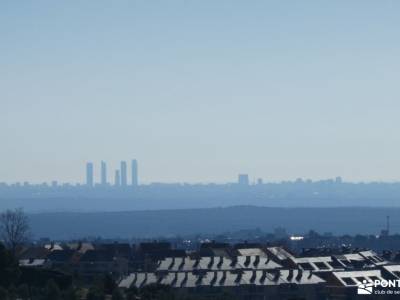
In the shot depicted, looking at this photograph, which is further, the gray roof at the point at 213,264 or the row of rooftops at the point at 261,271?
the gray roof at the point at 213,264

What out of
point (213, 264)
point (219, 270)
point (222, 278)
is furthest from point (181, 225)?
point (222, 278)

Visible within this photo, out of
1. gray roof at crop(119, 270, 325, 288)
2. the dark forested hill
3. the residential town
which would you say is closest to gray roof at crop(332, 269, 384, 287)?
the residential town

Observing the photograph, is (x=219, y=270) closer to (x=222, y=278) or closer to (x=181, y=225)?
(x=222, y=278)

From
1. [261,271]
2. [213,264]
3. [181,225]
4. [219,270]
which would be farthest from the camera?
[181,225]

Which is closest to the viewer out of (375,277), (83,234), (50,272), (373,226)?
(50,272)

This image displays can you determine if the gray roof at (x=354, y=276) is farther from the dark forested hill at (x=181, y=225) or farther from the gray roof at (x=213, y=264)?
the dark forested hill at (x=181, y=225)

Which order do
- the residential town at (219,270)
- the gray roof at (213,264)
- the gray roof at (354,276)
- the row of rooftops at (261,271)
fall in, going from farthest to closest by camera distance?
the gray roof at (213,264), the gray roof at (354,276), the row of rooftops at (261,271), the residential town at (219,270)

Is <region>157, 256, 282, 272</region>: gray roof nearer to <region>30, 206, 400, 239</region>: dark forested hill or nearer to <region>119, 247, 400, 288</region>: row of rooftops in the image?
<region>119, 247, 400, 288</region>: row of rooftops

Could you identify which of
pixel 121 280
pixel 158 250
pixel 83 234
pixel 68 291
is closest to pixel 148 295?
pixel 68 291

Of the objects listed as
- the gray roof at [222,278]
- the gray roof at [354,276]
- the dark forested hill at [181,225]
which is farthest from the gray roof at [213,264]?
the dark forested hill at [181,225]

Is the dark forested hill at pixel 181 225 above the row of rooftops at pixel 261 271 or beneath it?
beneath

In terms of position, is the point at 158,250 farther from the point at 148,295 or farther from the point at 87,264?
the point at 148,295
